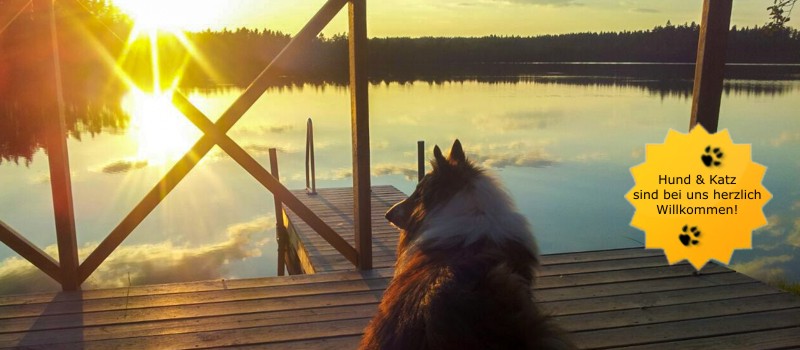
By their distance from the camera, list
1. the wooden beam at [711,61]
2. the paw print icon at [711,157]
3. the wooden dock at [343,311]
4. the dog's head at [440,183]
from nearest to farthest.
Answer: the dog's head at [440,183] < the wooden dock at [343,311] < the wooden beam at [711,61] < the paw print icon at [711,157]

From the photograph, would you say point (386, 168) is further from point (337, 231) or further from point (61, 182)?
point (61, 182)

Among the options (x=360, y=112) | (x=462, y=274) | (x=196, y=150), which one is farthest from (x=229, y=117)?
(x=462, y=274)

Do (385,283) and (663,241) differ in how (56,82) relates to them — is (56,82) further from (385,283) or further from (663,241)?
(663,241)

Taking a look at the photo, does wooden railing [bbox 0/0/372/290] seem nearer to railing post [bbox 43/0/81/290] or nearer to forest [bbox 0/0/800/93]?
railing post [bbox 43/0/81/290]

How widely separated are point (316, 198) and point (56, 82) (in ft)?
21.5

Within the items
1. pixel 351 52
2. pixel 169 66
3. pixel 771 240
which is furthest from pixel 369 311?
pixel 771 240

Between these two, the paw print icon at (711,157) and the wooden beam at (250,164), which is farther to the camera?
the paw print icon at (711,157)

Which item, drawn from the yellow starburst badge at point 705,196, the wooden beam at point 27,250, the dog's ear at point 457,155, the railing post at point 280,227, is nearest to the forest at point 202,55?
the wooden beam at point 27,250

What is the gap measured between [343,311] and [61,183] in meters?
2.18

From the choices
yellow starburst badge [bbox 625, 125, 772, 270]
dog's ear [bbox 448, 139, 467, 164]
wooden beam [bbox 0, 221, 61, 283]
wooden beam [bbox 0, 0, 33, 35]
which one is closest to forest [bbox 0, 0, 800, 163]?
wooden beam [bbox 0, 0, 33, 35]

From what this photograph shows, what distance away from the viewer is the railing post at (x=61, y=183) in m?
3.47

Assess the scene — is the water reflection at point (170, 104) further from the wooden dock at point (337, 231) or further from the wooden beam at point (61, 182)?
the wooden dock at point (337, 231)

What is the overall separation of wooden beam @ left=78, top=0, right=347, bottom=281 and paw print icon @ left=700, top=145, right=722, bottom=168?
3.25 metres

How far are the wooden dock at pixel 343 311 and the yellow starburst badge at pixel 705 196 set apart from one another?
231 millimetres
